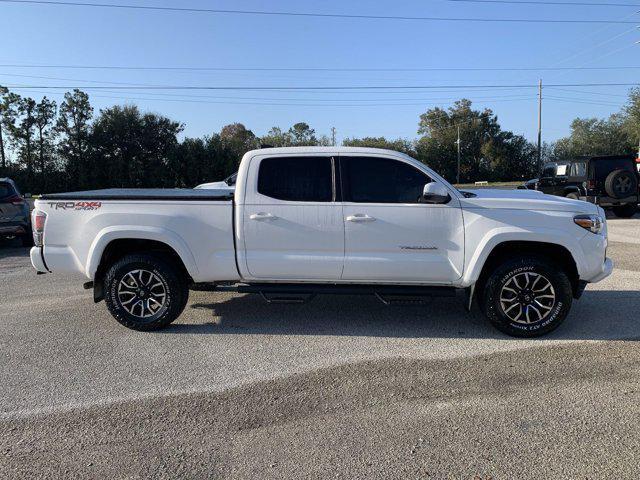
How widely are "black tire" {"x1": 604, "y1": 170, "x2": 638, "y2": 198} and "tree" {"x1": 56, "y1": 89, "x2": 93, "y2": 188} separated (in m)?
41.3

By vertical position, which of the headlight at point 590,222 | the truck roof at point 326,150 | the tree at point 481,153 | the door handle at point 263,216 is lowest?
the headlight at point 590,222

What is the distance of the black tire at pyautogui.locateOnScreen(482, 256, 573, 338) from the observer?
5141mm

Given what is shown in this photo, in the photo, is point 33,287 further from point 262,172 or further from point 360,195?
point 360,195

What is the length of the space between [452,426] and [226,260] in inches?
115

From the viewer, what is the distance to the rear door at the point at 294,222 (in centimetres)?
527

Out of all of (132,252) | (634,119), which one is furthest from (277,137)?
(132,252)

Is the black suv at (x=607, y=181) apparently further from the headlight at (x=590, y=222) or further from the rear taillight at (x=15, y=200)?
the rear taillight at (x=15, y=200)

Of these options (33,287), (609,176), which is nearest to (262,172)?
(33,287)

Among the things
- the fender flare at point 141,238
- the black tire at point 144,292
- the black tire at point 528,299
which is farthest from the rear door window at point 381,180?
the black tire at point 144,292

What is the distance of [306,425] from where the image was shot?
352 centimetres

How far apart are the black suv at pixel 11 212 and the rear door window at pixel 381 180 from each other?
367 inches

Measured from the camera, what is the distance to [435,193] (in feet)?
16.5

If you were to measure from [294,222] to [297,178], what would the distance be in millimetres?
499

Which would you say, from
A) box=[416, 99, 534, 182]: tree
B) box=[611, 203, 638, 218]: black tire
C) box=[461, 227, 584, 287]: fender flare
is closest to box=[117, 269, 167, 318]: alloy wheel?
box=[461, 227, 584, 287]: fender flare
